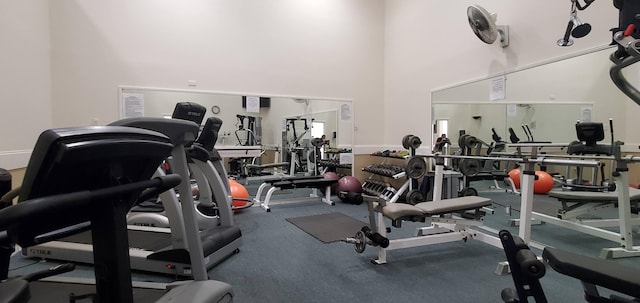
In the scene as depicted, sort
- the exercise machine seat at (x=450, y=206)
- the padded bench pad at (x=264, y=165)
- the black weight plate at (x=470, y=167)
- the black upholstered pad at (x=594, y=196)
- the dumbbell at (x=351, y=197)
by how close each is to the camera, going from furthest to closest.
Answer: the padded bench pad at (x=264, y=165), the dumbbell at (x=351, y=197), the black weight plate at (x=470, y=167), the black upholstered pad at (x=594, y=196), the exercise machine seat at (x=450, y=206)

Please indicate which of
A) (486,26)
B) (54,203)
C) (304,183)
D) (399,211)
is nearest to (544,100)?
(486,26)

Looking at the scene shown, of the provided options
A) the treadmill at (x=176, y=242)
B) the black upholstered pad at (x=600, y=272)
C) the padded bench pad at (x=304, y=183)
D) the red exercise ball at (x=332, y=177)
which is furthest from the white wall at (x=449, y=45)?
the treadmill at (x=176, y=242)

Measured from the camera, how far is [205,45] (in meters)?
4.71

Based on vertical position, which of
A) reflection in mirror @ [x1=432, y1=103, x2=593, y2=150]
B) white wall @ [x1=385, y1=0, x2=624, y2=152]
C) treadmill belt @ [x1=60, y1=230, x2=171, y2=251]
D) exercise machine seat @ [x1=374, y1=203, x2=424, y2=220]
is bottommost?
treadmill belt @ [x1=60, y1=230, x2=171, y2=251]

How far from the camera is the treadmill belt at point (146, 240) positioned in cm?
243

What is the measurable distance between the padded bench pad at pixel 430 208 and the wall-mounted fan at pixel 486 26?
6.01 feet

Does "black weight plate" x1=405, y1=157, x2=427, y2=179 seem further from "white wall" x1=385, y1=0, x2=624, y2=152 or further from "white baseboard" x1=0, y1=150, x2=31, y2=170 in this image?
"white baseboard" x1=0, y1=150, x2=31, y2=170

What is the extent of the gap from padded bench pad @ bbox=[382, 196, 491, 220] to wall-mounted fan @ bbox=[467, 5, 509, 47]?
6.01ft

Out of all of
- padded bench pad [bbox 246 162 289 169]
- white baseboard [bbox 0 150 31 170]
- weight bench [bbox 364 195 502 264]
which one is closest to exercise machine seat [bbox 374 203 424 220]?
weight bench [bbox 364 195 502 264]

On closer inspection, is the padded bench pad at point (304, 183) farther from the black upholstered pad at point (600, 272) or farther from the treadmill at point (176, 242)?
the black upholstered pad at point (600, 272)

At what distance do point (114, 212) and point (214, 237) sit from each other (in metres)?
1.77

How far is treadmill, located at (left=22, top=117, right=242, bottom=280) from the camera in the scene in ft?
4.99

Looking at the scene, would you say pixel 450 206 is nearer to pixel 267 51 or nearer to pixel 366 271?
pixel 366 271

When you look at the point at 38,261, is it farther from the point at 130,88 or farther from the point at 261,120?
the point at 261,120
